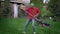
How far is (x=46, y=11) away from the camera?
3.77 m

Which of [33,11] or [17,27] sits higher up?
[33,11]

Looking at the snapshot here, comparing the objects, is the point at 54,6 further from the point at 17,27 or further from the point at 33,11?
the point at 17,27

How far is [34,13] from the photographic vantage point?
12.1 feet

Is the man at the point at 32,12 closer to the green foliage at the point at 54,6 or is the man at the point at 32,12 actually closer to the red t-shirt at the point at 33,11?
the red t-shirt at the point at 33,11

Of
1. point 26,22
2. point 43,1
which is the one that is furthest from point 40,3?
point 26,22

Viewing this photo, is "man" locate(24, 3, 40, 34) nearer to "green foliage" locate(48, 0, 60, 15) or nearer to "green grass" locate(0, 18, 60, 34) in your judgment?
"green grass" locate(0, 18, 60, 34)

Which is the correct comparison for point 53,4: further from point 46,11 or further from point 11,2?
point 11,2

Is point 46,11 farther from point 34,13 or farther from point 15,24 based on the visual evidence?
point 15,24

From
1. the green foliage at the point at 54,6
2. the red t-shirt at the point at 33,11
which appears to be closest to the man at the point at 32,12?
the red t-shirt at the point at 33,11

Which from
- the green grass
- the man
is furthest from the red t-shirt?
the green grass

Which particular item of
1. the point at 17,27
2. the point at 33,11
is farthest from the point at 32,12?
the point at 17,27

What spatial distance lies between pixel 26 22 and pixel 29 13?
0.13m

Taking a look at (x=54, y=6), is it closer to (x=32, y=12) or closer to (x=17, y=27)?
(x=32, y=12)

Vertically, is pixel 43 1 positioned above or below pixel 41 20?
above
